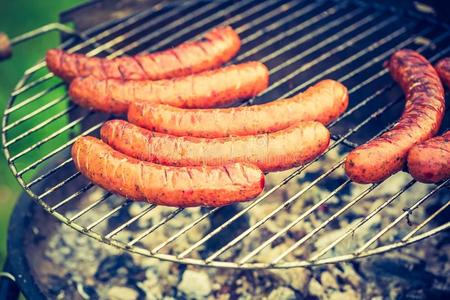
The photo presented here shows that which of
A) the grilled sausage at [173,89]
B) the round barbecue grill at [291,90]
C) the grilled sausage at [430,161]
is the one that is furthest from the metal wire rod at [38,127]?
the grilled sausage at [430,161]

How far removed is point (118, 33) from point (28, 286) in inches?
73.9

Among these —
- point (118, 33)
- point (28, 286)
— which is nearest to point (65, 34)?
point (118, 33)

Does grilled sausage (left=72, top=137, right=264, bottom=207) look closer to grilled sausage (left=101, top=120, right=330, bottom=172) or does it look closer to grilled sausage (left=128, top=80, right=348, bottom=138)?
grilled sausage (left=101, top=120, right=330, bottom=172)

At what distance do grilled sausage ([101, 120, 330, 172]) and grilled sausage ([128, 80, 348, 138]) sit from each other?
10 centimetres

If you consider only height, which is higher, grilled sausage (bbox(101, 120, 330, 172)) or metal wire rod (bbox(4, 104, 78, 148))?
metal wire rod (bbox(4, 104, 78, 148))

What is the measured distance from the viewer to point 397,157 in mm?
2363

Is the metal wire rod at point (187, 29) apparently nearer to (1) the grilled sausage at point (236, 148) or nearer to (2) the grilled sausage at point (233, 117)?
(2) the grilled sausage at point (233, 117)

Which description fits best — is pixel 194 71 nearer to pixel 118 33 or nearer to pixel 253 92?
pixel 253 92

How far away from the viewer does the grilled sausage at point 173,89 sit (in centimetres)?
274

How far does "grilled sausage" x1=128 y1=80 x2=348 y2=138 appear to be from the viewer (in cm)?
255

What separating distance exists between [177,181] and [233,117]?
1.60 feet

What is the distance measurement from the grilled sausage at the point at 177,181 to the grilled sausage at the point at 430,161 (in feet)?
2.23

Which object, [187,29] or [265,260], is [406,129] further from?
[187,29]

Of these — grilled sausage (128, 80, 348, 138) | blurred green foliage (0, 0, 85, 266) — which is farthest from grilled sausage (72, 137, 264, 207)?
blurred green foliage (0, 0, 85, 266)
